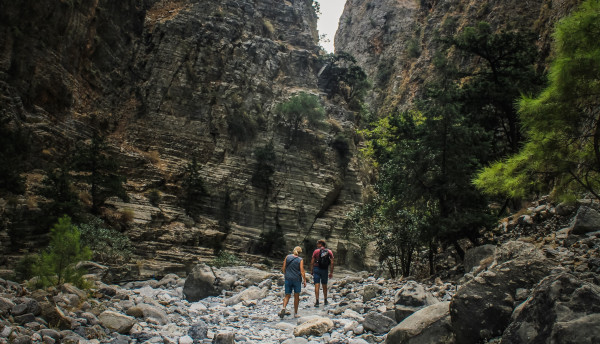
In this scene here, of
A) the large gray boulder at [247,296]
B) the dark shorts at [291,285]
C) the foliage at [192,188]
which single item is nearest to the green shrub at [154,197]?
the foliage at [192,188]

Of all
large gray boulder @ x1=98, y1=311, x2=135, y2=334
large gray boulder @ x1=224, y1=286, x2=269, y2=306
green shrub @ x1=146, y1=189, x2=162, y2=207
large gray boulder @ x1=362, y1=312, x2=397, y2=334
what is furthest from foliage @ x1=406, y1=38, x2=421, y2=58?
large gray boulder @ x1=98, y1=311, x2=135, y2=334

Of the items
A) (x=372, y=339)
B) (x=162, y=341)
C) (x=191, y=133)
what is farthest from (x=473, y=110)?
(x=191, y=133)

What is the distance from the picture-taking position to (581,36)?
17.9ft

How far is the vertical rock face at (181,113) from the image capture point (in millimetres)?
22609

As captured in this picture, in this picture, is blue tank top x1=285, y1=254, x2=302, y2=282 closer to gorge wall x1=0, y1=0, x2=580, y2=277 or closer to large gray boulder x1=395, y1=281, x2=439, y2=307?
large gray boulder x1=395, y1=281, x2=439, y2=307

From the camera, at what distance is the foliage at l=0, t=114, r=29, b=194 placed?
1658 cm

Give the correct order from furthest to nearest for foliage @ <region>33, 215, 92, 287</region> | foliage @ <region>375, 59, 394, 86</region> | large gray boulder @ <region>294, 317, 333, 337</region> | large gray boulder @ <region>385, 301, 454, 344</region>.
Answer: foliage @ <region>375, 59, 394, 86</region> → foliage @ <region>33, 215, 92, 287</region> → large gray boulder @ <region>294, 317, 333, 337</region> → large gray boulder @ <region>385, 301, 454, 344</region>

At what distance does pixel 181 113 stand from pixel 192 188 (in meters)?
8.93

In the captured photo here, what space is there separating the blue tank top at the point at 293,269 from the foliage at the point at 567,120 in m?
5.02

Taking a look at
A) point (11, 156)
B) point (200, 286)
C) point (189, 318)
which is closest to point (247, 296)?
point (200, 286)

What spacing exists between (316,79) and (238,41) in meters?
11.5

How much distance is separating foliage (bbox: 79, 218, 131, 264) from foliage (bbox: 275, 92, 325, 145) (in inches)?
801

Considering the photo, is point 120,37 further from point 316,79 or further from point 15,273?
point 15,273

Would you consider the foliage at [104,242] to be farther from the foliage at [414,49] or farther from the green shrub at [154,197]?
the foliage at [414,49]
